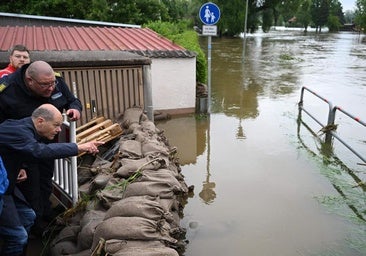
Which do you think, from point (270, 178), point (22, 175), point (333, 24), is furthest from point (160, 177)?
point (333, 24)

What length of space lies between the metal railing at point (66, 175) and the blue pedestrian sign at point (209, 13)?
496 centimetres

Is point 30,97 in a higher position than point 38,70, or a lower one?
lower

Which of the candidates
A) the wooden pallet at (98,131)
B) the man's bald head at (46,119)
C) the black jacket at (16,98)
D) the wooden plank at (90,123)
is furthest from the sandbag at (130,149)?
the man's bald head at (46,119)

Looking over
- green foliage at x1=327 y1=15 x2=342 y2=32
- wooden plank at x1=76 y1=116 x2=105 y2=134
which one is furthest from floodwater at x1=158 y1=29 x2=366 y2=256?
green foliage at x1=327 y1=15 x2=342 y2=32

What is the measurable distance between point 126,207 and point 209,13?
5936 mm

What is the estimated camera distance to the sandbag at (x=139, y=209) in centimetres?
293

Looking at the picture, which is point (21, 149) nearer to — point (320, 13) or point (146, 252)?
point (146, 252)

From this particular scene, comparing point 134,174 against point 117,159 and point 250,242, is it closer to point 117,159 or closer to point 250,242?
point 117,159

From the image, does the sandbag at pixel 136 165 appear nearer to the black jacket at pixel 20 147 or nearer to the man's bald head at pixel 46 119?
the black jacket at pixel 20 147

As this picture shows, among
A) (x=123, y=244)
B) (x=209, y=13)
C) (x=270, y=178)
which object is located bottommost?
(x=270, y=178)

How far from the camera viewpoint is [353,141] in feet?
22.7

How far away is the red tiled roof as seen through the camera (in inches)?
315

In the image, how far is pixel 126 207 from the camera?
9.80 ft

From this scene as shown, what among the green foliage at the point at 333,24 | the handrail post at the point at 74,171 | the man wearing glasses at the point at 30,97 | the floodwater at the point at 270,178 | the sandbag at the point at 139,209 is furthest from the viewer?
the green foliage at the point at 333,24
